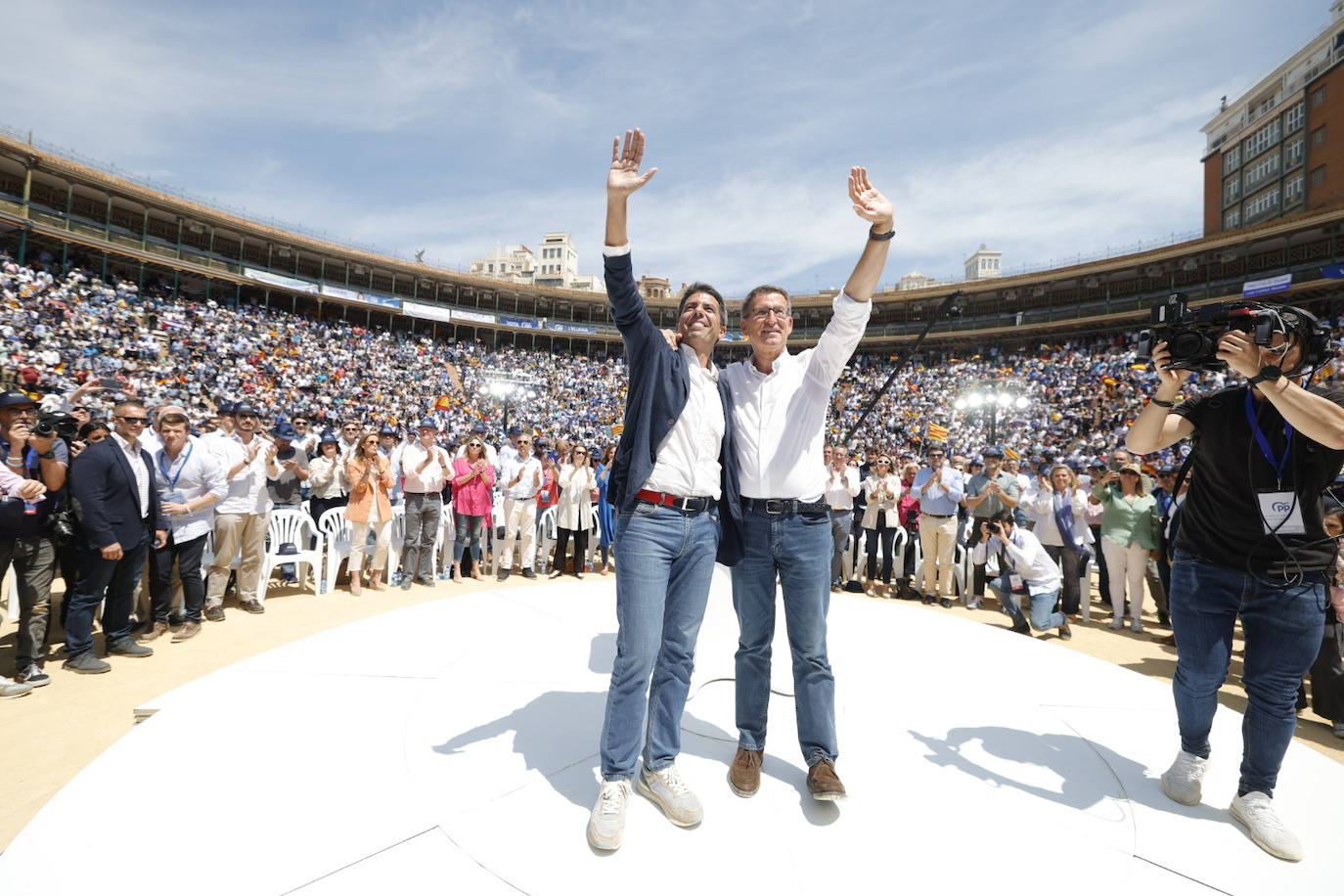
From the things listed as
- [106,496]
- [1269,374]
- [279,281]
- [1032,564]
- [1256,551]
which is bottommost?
[1032,564]

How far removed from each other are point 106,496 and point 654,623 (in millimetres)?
4313

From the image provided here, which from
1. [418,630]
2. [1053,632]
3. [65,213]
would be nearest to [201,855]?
[418,630]

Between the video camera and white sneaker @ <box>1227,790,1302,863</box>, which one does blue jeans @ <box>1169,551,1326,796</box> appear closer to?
white sneaker @ <box>1227,790,1302,863</box>

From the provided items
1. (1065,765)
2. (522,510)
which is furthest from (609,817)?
(522,510)

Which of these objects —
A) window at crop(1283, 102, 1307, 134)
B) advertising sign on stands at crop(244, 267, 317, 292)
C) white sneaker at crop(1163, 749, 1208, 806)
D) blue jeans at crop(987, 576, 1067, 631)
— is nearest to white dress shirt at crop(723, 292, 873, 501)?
white sneaker at crop(1163, 749, 1208, 806)

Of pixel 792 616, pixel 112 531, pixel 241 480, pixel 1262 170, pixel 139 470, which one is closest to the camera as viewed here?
pixel 792 616

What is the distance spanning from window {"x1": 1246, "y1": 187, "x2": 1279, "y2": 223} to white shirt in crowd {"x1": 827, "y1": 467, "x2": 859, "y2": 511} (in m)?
48.0

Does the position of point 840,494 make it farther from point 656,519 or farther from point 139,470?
point 139,470

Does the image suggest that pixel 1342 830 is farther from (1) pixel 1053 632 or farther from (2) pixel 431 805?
(1) pixel 1053 632

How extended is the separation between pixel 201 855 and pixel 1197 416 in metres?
3.84

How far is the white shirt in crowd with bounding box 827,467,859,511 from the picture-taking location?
752 centimetres

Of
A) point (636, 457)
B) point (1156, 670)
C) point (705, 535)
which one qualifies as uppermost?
point (636, 457)

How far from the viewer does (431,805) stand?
6.54 ft

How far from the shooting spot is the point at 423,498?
6863 millimetres
